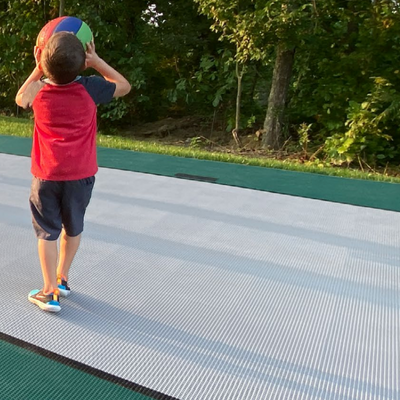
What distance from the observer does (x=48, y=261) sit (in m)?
1.87

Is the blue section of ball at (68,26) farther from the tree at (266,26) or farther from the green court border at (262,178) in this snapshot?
the tree at (266,26)

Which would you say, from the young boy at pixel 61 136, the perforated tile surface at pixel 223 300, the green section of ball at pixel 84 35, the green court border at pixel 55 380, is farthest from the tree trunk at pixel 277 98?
the green court border at pixel 55 380

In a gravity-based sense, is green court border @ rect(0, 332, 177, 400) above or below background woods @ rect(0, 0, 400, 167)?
below

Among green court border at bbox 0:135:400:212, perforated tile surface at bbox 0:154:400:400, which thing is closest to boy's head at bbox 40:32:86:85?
perforated tile surface at bbox 0:154:400:400

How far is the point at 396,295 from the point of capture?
2.21m

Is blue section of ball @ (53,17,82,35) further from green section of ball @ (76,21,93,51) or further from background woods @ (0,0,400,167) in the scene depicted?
background woods @ (0,0,400,167)

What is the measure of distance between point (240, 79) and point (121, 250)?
5.81m

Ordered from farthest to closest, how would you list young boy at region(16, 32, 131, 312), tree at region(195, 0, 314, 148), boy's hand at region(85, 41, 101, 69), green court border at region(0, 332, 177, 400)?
1. tree at region(195, 0, 314, 148)
2. boy's hand at region(85, 41, 101, 69)
3. young boy at region(16, 32, 131, 312)
4. green court border at region(0, 332, 177, 400)

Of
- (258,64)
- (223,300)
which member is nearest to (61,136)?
(223,300)

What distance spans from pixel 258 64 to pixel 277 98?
120 centimetres

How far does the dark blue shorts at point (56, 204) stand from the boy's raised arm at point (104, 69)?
15.3 inches

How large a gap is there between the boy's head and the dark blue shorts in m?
0.39

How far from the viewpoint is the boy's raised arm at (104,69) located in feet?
6.10

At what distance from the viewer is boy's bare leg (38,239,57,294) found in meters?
1.85
